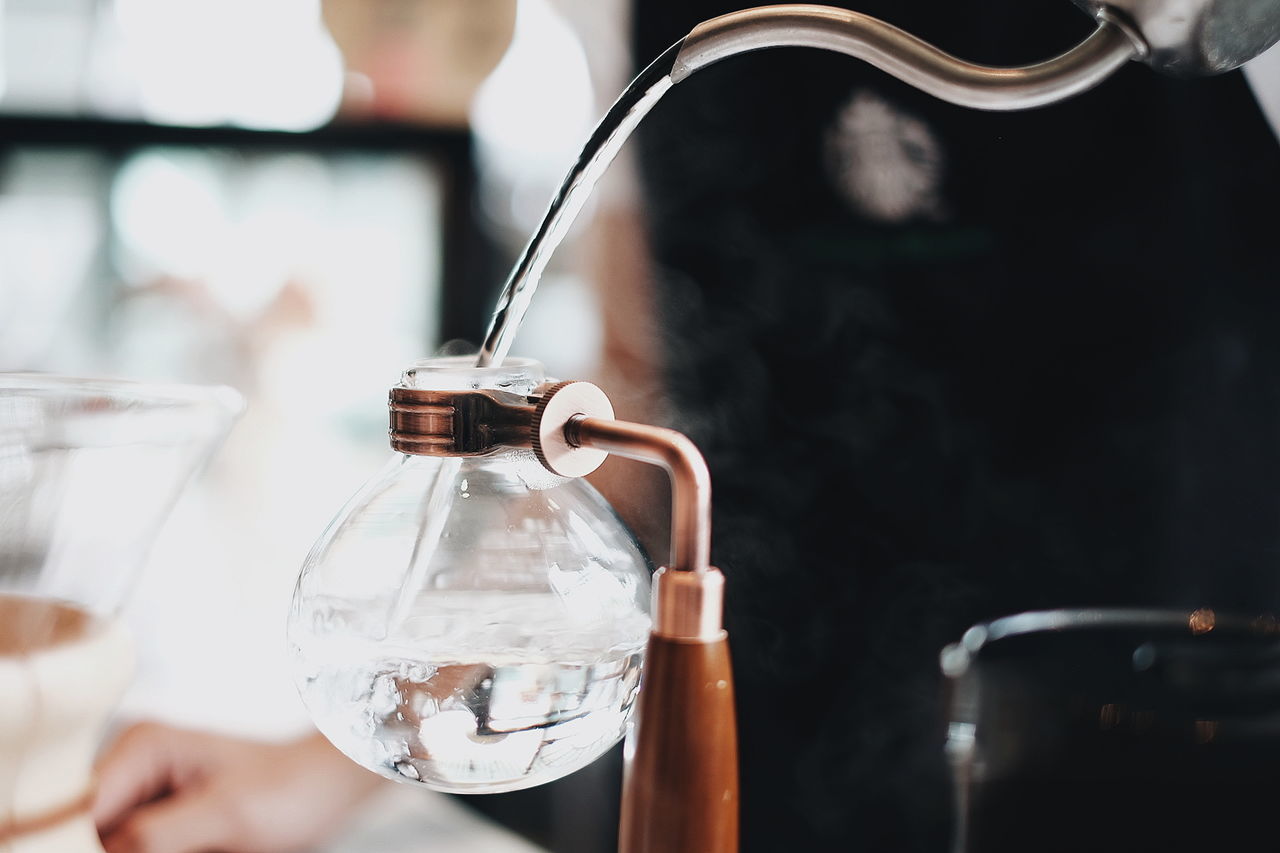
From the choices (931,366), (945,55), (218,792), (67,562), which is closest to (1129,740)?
(931,366)

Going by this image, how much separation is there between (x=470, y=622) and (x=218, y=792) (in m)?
0.49

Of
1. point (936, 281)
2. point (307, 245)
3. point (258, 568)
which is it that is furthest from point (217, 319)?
point (936, 281)

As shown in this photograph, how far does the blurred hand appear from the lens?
682 mm

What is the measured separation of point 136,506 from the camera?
0.43m

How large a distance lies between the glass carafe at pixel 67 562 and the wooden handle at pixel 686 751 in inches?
9.4

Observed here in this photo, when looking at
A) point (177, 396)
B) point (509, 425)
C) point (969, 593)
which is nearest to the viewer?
point (509, 425)

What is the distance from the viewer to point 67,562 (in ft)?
1.34

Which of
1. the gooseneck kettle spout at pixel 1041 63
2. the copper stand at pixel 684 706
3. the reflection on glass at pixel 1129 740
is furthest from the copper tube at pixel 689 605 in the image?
the reflection on glass at pixel 1129 740

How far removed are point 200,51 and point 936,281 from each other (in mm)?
558

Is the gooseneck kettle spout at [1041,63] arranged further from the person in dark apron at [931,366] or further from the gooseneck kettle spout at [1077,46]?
the person in dark apron at [931,366]

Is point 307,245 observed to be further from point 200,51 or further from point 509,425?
point 509,425

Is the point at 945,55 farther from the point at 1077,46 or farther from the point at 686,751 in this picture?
the point at 686,751

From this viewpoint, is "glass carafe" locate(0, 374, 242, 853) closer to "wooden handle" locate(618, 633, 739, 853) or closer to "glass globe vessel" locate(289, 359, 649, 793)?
"glass globe vessel" locate(289, 359, 649, 793)

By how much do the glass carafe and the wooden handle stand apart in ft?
0.78
